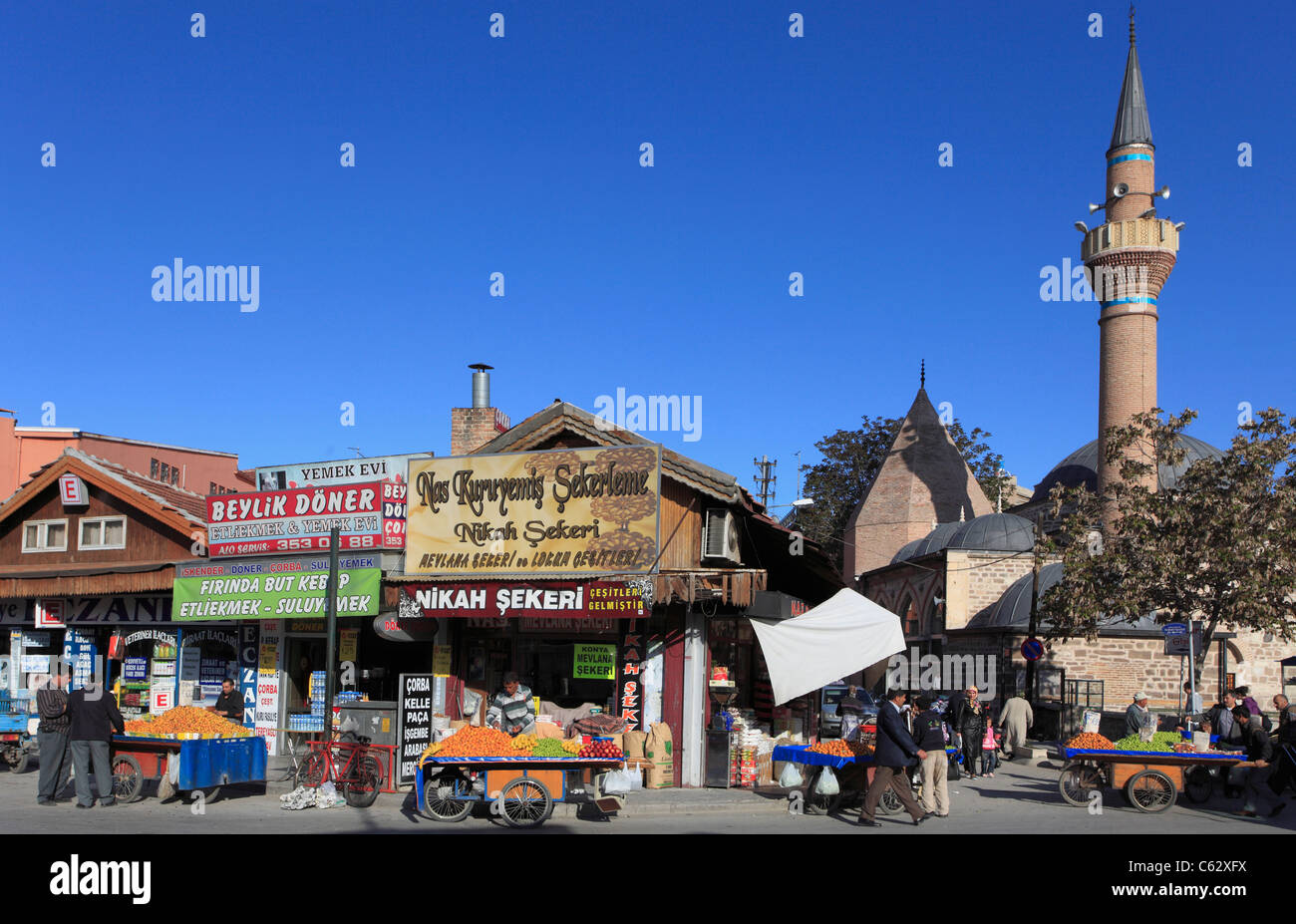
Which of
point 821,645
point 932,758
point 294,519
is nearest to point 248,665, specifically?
point 294,519

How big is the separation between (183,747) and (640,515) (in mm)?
6947

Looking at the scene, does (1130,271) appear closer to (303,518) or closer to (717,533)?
(717,533)

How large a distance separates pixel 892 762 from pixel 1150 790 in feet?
13.7

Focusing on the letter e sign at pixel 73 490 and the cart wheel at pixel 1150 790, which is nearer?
the cart wheel at pixel 1150 790

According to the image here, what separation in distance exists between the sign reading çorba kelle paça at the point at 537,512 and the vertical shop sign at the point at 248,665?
15.3 feet

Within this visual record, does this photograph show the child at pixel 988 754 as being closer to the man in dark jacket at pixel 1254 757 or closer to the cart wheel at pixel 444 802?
the man in dark jacket at pixel 1254 757

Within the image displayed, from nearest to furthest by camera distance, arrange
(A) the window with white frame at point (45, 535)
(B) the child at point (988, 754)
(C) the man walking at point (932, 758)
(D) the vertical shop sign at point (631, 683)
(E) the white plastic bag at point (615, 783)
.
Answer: (C) the man walking at point (932, 758)
(E) the white plastic bag at point (615, 783)
(D) the vertical shop sign at point (631, 683)
(B) the child at point (988, 754)
(A) the window with white frame at point (45, 535)

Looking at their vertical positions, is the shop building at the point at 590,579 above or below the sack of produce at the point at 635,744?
above

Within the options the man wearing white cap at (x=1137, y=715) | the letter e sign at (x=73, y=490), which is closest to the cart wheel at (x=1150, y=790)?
the man wearing white cap at (x=1137, y=715)

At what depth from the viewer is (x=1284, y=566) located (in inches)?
981

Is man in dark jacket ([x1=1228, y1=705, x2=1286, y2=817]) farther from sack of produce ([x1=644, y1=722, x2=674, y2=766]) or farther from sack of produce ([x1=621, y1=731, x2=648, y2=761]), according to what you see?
Answer: sack of produce ([x1=621, y1=731, x2=648, y2=761])

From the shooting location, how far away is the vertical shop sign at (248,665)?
21.5 m
